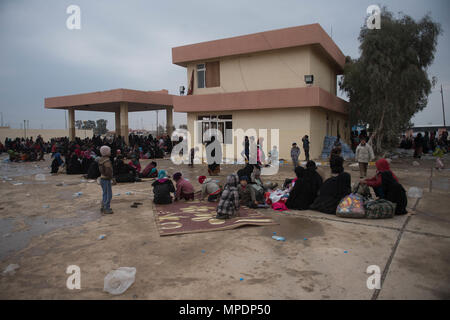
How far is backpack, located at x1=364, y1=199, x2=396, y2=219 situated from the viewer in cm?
569

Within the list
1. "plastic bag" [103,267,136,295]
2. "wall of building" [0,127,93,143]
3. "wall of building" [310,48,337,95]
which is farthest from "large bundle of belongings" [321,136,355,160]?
"wall of building" [0,127,93,143]

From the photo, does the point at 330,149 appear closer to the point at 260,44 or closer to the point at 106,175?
the point at 260,44

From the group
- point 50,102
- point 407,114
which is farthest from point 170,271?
point 50,102

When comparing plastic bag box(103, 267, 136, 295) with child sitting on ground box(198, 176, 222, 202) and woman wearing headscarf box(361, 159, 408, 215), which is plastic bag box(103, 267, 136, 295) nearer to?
child sitting on ground box(198, 176, 222, 202)

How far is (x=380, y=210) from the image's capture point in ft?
18.7

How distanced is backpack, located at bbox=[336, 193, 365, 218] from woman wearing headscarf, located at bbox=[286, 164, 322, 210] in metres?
0.74

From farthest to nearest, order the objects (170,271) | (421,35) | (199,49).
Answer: (199,49) < (421,35) < (170,271)

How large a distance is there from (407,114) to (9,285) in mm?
20534

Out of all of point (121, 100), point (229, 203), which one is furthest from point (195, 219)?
point (121, 100)

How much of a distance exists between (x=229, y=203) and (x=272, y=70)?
12.9 m

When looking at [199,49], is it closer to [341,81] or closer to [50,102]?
[341,81]

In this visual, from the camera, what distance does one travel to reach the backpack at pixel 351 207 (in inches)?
A: 227
